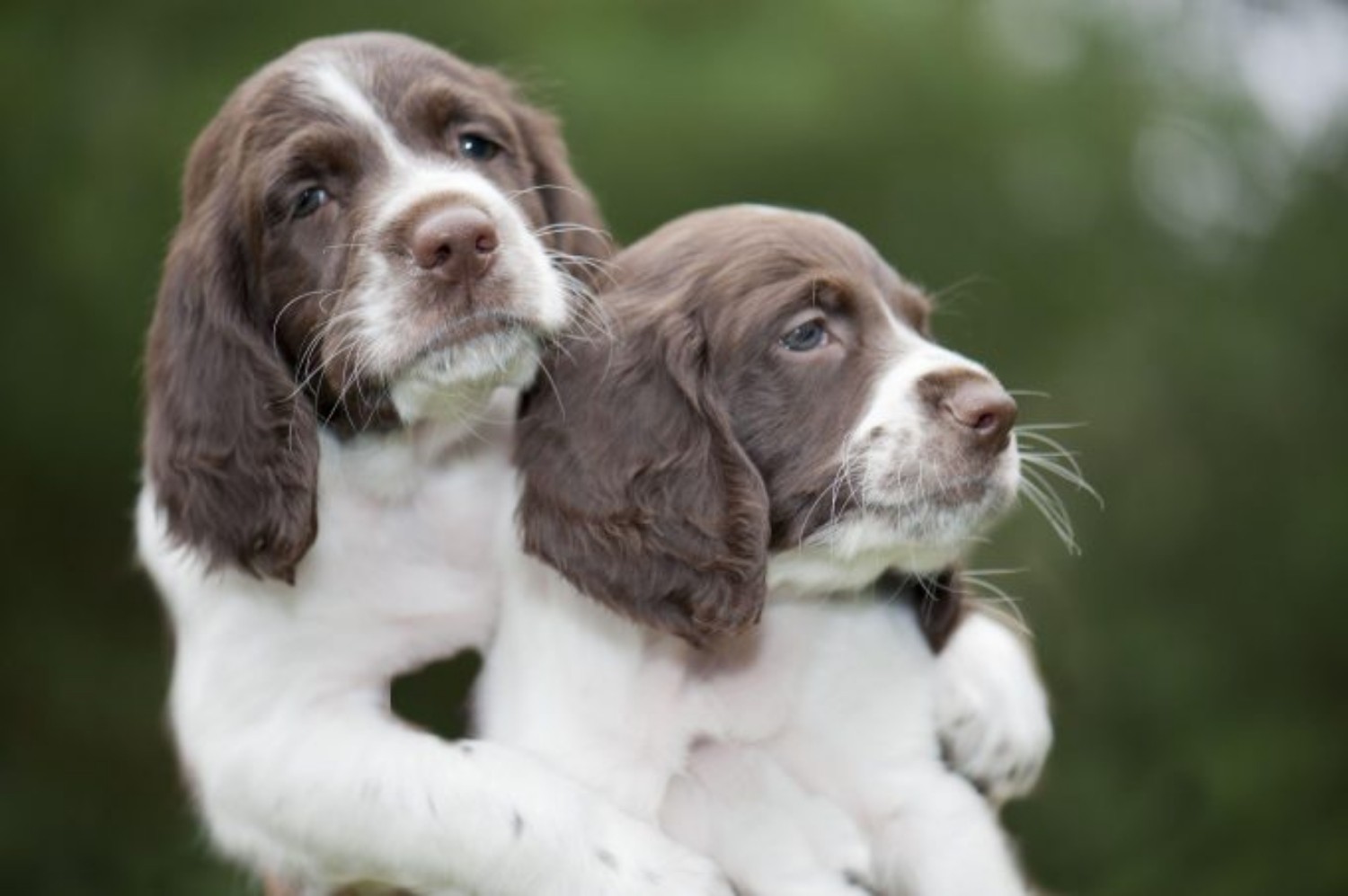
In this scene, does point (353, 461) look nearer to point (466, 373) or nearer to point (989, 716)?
point (466, 373)

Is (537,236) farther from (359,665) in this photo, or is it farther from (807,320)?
(359,665)

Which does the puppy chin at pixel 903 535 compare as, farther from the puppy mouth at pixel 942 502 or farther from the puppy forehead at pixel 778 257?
the puppy forehead at pixel 778 257

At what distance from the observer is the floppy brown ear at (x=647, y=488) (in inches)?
182

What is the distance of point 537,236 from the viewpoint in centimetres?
484

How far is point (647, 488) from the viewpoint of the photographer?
4680mm

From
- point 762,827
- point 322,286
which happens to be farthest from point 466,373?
point 762,827

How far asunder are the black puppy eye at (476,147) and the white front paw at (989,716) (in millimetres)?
1773

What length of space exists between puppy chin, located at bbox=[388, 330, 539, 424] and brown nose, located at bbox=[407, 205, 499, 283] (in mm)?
163

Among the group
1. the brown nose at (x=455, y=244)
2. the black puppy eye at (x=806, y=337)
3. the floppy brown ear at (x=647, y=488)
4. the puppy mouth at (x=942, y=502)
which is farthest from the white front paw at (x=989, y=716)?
the brown nose at (x=455, y=244)

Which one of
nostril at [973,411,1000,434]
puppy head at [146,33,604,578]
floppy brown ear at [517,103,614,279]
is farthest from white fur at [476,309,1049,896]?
floppy brown ear at [517,103,614,279]

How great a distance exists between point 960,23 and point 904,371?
7533mm

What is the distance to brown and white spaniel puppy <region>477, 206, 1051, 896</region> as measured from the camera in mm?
4629

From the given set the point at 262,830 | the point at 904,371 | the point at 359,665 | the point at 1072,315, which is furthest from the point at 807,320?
the point at 1072,315

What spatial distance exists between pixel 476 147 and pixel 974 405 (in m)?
1.48
